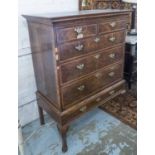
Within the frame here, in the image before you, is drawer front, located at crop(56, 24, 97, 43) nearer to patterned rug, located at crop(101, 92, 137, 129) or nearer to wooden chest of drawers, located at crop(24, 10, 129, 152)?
wooden chest of drawers, located at crop(24, 10, 129, 152)

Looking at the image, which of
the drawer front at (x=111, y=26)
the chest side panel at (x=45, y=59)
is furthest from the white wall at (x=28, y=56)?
the drawer front at (x=111, y=26)

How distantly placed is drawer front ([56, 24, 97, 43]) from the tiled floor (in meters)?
1.08

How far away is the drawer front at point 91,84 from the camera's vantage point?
1.69m

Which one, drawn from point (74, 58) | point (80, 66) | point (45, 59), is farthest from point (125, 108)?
point (45, 59)

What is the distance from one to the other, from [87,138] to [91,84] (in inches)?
23.4

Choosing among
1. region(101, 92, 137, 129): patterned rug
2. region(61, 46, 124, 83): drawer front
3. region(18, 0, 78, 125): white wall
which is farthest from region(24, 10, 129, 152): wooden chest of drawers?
region(101, 92, 137, 129): patterned rug

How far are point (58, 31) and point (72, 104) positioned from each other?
2.26 ft

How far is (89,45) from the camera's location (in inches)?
66.9

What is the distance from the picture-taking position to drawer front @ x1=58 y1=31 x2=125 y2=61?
152 centimetres

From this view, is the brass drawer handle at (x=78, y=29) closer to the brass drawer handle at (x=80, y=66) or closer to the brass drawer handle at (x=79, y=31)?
the brass drawer handle at (x=79, y=31)

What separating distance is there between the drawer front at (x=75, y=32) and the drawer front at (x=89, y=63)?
21cm

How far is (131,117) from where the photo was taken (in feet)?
7.51

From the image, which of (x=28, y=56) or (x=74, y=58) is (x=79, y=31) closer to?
(x=74, y=58)

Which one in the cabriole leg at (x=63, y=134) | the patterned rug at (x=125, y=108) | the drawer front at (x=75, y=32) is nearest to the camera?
the drawer front at (x=75, y=32)
